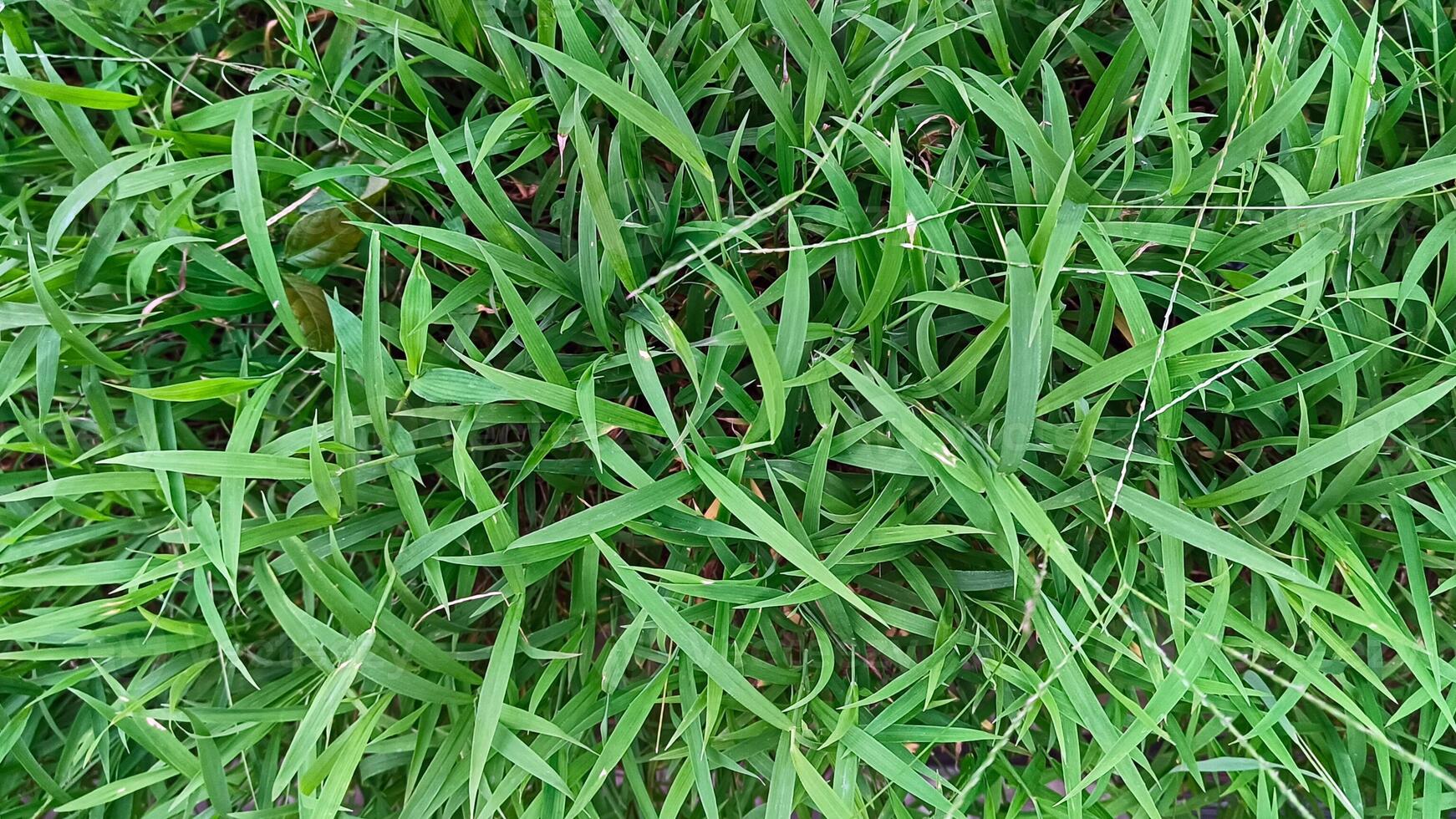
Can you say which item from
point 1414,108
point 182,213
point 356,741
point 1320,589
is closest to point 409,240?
point 182,213

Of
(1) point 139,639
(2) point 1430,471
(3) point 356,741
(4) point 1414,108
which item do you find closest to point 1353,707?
(2) point 1430,471

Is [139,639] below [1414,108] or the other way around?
below

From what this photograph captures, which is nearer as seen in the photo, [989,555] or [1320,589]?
[1320,589]

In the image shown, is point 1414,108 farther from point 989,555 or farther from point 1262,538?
point 989,555

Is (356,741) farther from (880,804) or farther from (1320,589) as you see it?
(1320,589)

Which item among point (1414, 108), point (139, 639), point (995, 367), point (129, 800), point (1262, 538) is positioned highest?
point (1414, 108)

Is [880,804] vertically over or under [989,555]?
under
